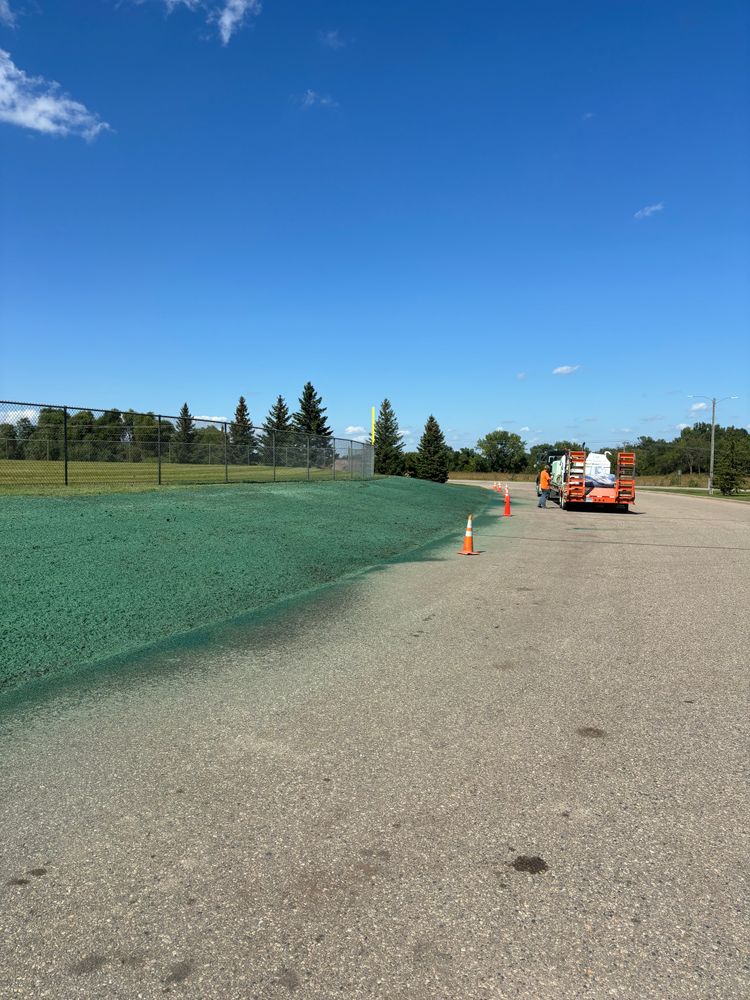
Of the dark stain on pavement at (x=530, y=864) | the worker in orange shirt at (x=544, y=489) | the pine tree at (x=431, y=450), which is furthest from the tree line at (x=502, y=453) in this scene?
the dark stain on pavement at (x=530, y=864)

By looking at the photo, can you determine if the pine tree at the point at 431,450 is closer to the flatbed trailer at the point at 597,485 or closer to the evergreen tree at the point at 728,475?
the evergreen tree at the point at 728,475

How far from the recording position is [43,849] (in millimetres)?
2869

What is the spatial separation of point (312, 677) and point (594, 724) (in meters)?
2.21

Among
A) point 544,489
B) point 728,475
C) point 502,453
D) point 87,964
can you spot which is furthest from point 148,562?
point 502,453

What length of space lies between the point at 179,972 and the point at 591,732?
9.50 feet

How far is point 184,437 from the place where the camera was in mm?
21000

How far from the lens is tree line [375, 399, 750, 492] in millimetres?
81500

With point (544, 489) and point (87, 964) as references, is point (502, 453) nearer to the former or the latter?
point (544, 489)

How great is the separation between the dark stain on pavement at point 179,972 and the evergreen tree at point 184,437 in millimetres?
18434

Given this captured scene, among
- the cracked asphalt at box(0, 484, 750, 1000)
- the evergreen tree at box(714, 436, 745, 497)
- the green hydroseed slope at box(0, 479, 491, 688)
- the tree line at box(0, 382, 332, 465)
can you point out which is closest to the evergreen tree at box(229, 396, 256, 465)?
the tree line at box(0, 382, 332, 465)

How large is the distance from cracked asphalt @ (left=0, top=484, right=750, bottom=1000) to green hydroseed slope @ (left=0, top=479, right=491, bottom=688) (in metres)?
0.92

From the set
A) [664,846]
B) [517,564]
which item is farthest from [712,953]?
[517,564]

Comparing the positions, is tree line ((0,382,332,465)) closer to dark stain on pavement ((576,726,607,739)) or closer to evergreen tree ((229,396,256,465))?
evergreen tree ((229,396,256,465))

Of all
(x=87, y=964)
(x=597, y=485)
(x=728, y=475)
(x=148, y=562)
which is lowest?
(x=87, y=964)
